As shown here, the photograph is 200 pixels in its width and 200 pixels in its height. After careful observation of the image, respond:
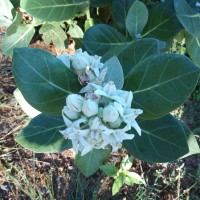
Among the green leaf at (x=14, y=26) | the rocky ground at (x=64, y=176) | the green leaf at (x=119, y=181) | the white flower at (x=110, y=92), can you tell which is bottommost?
the rocky ground at (x=64, y=176)

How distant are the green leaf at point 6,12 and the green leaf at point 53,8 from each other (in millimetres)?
220

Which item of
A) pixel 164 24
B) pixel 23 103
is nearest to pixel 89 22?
pixel 164 24

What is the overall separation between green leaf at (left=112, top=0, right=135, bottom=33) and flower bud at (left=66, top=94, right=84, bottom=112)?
25.3 inches

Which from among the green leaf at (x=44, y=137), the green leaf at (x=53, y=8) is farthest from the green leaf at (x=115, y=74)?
the green leaf at (x=53, y=8)

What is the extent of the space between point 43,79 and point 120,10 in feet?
1.82

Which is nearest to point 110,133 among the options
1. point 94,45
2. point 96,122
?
A: point 96,122

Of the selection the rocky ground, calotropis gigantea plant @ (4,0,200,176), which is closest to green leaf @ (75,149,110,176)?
calotropis gigantea plant @ (4,0,200,176)

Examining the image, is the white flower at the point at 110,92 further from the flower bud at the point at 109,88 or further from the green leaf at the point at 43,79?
the green leaf at the point at 43,79

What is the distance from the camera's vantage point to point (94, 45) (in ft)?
3.94

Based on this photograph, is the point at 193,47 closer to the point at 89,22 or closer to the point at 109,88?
the point at 89,22

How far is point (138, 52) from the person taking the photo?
931 millimetres

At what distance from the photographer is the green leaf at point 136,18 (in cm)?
114

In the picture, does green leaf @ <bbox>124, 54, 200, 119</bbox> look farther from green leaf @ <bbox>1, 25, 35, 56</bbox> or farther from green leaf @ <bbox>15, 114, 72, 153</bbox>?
green leaf @ <bbox>1, 25, 35, 56</bbox>

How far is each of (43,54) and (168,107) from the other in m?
0.28
